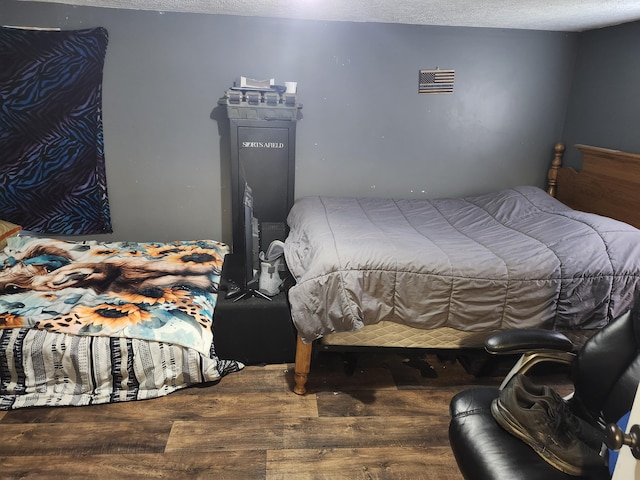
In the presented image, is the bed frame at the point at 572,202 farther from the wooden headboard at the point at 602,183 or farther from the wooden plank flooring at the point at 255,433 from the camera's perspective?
the wooden plank flooring at the point at 255,433

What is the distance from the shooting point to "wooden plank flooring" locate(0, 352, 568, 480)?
191 centimetres

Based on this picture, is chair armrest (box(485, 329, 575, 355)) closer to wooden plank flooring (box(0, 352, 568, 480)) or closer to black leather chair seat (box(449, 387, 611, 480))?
black leather chair seat (box(449, 387, 611, 480))

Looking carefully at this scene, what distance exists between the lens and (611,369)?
152cm

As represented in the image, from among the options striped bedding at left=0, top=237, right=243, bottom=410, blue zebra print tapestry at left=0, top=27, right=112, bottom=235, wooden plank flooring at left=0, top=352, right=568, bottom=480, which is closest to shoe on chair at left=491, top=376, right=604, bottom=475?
wooden plank flooring at left=0, top=352, right=568, bottom=480

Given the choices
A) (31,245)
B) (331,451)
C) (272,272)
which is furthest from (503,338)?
(31,245)

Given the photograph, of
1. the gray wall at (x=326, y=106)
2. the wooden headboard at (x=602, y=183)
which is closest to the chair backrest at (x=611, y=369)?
the wooden headboard at (x=602, y=183)

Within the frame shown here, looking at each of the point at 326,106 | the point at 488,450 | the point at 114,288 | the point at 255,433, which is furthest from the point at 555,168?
the point at 114,288

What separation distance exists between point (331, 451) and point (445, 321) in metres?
0.81

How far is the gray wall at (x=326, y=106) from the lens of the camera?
130 inches

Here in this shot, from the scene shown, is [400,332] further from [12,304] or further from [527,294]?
[12,304]

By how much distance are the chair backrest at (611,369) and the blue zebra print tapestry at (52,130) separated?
322cm

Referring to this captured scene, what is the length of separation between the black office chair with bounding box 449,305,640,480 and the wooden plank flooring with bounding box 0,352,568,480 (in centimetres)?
53

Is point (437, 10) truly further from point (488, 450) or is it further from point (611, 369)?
point (488, 450)

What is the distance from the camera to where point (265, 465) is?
1.93m
